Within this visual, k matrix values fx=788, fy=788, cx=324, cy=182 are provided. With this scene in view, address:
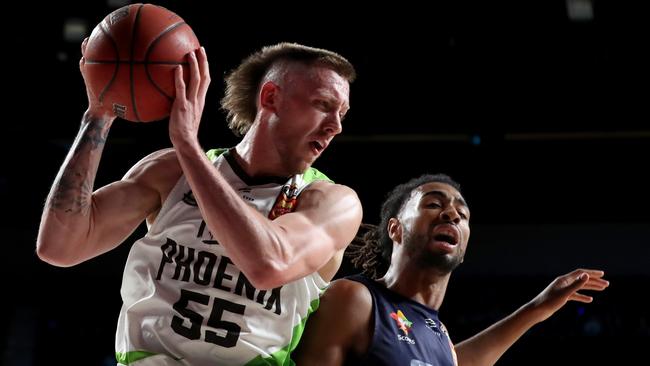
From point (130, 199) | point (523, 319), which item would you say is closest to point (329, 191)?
point (130, 199)

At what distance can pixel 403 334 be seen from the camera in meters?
3.16

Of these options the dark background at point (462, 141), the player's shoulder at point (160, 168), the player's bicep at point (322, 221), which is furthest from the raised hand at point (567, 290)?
the dark background at point (462, 141)

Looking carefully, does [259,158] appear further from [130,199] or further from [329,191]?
[130,199]

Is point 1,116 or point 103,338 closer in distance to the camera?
point 1,116

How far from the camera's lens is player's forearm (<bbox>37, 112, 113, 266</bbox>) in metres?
2.11

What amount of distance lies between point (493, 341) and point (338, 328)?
0.97 metres

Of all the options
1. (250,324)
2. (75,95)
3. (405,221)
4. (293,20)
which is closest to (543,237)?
(293,20)

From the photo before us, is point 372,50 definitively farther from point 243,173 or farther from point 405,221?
point 243,173

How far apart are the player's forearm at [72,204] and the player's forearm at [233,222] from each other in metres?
0.40

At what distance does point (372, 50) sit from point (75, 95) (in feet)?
8.57

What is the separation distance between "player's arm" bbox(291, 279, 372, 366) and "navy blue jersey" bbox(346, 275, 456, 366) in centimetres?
4

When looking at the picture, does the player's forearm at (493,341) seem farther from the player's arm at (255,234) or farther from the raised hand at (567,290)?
the player's arm at (255,234)

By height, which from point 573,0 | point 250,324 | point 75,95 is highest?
point 573,0

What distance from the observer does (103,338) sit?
7.85 meters
